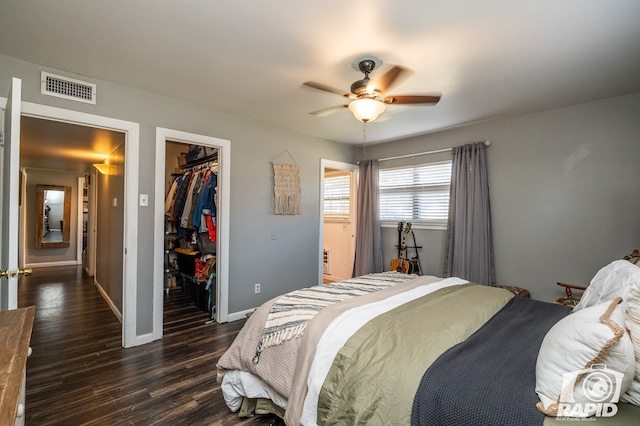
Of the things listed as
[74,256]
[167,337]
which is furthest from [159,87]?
[74,256]

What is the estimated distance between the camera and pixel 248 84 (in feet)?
8.70

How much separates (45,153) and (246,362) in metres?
5.43

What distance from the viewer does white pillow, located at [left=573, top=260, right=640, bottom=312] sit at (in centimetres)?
146

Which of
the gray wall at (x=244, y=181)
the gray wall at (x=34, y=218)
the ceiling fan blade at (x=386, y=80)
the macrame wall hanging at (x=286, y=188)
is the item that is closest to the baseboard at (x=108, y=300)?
the gray wall at (x=244, y=181)

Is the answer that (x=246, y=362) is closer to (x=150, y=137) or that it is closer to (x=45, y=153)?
(x=150, y=137)

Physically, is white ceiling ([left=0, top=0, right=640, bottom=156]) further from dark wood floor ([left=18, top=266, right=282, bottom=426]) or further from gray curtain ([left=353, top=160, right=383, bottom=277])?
dark wood floor ([left=18, top=266, right=282, bottom=426])

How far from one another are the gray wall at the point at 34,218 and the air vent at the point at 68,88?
20.3 ft

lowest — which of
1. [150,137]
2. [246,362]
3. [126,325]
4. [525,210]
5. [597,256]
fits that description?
[126,325]

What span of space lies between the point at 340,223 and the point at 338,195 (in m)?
0.54

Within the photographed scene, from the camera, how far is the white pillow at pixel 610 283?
1461mm

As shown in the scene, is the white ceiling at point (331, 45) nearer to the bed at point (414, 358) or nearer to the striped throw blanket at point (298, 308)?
the bed at point (414, 358)

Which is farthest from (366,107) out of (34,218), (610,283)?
(34,218)

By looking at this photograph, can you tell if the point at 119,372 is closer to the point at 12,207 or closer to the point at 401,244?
the point at 12,207

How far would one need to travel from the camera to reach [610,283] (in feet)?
5.20
